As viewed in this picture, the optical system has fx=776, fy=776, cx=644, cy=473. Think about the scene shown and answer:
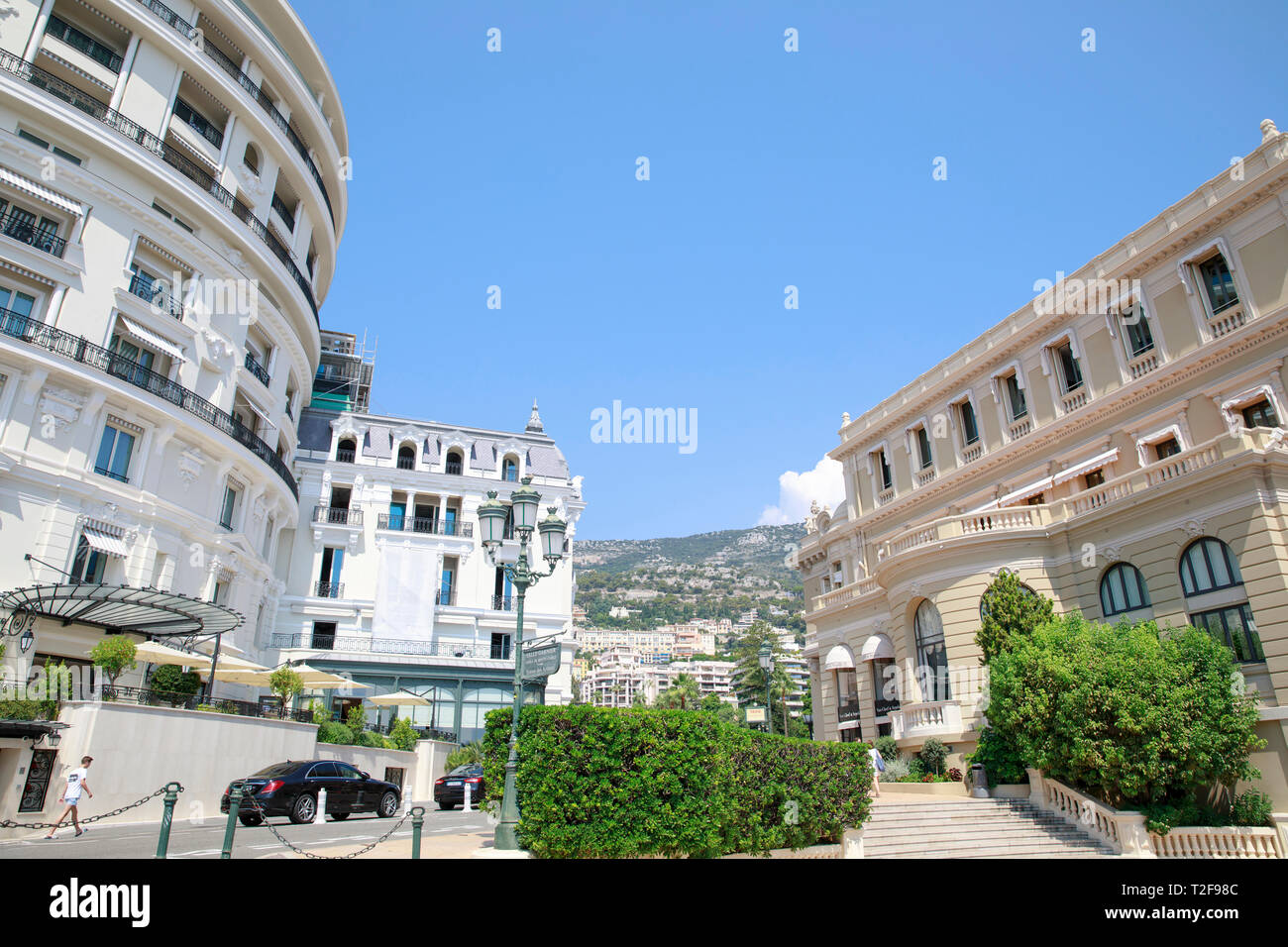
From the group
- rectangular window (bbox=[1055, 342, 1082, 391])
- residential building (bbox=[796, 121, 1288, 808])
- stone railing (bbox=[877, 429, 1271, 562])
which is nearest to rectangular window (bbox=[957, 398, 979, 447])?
residential building (bbox=[796, 121, 1288, 808])

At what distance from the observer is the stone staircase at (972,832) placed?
16016 millimetres

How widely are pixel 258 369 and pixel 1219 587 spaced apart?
3649cm

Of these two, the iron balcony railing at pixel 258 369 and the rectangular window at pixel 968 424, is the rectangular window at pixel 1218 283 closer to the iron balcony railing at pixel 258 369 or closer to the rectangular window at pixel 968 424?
the rectangular window at pixel 968 424

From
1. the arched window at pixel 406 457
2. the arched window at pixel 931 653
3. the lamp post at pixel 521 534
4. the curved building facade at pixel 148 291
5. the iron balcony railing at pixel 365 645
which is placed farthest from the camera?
the arched window at pixel 406 457

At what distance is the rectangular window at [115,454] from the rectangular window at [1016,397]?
32339 millimetres

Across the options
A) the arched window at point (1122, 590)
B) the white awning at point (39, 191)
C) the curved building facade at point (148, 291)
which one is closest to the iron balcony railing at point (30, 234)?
the curved building facade at point (148, 291)

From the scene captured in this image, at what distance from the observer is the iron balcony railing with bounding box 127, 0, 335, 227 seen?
1196 inches

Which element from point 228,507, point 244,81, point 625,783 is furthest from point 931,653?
point 244,81

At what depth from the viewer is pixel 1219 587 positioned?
19141mm

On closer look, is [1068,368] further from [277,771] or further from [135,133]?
[135,133]

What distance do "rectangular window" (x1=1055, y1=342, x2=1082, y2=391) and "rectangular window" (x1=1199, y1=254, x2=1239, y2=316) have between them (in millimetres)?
4384
